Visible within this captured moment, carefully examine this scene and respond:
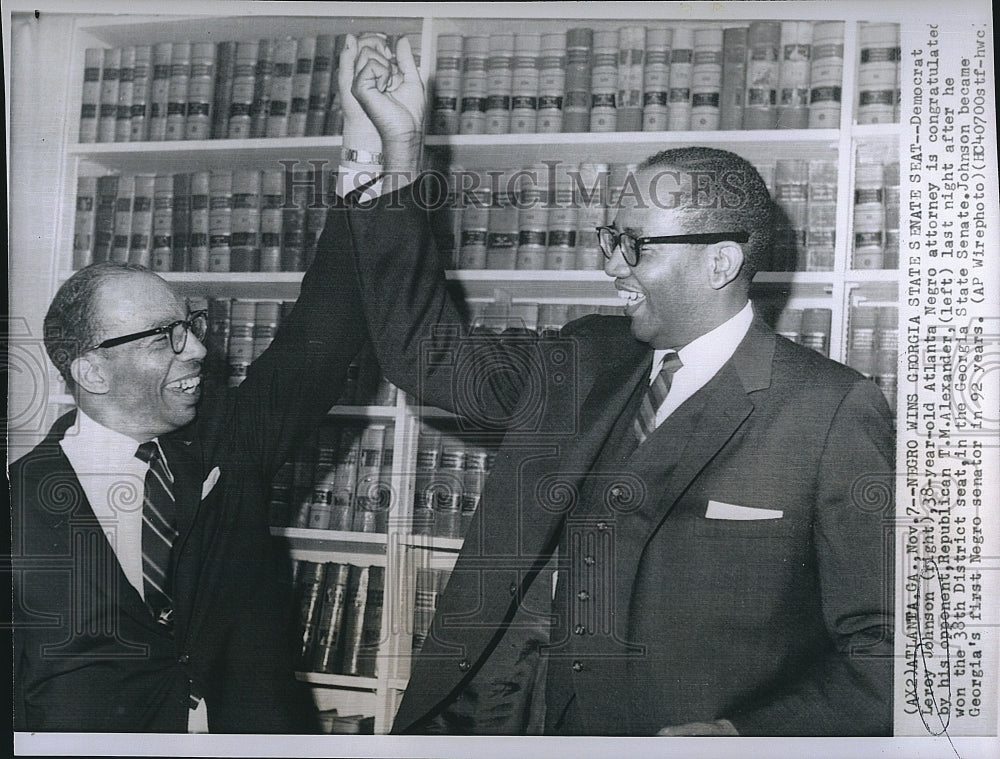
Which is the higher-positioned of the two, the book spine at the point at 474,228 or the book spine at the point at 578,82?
the book spine at the point at 578,82

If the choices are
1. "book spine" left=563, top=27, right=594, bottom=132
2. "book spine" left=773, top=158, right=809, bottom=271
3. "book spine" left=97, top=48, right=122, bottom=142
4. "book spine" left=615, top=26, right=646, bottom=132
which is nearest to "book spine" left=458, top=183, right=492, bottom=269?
"book spine" left=563, top=27, right=594, bottom=132

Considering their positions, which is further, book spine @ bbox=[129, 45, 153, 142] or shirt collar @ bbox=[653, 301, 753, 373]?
book spine @ bbox=[129, 45, 153, 142]

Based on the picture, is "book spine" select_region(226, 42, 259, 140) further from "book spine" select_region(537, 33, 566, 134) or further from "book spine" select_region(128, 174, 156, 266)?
"book spine" select_region(537, 33, 566, 134)

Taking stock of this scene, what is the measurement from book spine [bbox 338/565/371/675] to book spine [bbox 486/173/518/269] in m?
0.79

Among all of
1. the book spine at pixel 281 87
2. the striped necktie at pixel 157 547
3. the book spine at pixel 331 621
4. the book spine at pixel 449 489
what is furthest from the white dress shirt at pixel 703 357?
the striped necktie at pixel 157 547

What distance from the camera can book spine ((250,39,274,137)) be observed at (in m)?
2.12

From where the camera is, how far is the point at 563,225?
81.8 inches

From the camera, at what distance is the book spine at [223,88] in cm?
213

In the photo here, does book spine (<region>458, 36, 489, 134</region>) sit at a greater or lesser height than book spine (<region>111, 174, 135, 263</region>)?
greater

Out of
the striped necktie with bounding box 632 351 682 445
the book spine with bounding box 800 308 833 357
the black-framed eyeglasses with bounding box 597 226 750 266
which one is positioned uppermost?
the black-framed eyeglasses with bounding box 597 226 750 266

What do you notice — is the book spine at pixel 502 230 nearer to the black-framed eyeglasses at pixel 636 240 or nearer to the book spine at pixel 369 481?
the black-framed eyeglasses at pixel 636 240

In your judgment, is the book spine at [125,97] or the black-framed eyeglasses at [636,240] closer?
the black-framed eyeglasses at [636,240]

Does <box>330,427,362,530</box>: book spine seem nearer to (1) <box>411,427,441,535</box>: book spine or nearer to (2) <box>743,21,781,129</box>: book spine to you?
(1) <box>411,427,441,535</box>: book spine

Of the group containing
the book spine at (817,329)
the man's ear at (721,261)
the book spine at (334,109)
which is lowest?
the book spine at (817,329)
